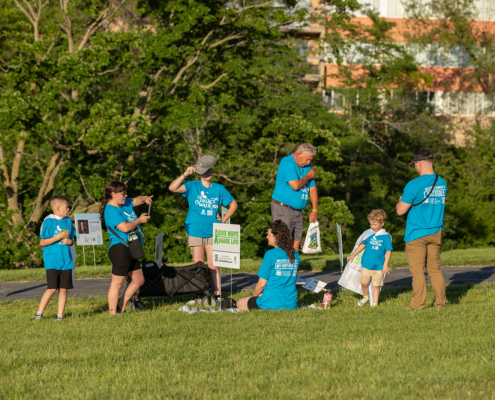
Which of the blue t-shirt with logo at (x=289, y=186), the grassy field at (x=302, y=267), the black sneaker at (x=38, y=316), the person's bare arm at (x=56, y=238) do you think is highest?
the blue t-shirt with logo at (x=289, y=186)

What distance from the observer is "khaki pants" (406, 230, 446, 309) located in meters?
7.30

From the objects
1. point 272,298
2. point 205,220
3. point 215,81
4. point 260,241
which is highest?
point 215,81

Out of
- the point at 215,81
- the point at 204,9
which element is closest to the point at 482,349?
the point at 204,9

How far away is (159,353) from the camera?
5.25 m

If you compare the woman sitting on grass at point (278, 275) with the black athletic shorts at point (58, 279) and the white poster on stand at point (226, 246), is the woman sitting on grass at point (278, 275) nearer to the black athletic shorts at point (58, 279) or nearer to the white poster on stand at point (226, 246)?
the white poster on stand at point (226, 246)

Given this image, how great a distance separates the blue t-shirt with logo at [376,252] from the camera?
8.18 m

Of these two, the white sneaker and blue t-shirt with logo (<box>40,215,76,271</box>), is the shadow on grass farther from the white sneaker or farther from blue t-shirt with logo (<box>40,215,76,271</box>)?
blue t-shirt with logo (<box>40,215,76,271</box>)

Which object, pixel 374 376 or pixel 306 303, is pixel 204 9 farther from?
pixel 374 376

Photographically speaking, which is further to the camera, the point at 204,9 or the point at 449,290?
the point at 204,9

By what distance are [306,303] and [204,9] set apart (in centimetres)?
1336

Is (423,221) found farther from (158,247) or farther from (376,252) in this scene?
(158,247)

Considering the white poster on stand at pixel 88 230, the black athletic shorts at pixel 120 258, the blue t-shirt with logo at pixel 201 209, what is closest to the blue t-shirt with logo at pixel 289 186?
the blue t-shirt with logo at pixel 201 209

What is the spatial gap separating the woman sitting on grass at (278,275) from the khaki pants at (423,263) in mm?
1436

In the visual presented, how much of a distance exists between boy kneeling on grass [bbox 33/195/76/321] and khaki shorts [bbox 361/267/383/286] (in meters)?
3.87
